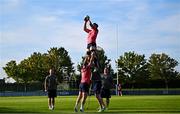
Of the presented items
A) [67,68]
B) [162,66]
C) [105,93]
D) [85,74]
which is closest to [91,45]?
[85,74]

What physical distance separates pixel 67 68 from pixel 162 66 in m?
25.5

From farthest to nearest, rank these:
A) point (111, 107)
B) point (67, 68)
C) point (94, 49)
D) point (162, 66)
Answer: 1. point (162, 66)
2. point (67, 68)
3. point (111, 107)
4. point (94, 49)

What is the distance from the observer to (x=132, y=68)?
11350 cm

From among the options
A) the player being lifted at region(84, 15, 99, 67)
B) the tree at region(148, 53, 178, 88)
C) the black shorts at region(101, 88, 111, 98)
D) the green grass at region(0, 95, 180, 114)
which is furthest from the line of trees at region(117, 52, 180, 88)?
the player being lifted at region(84, 15, 99, 67)

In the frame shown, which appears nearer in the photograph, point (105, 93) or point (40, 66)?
point (105, 93)

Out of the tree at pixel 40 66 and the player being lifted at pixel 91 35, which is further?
the tree at pixel 40 66

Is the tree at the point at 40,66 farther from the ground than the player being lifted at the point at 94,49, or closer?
farther from the ground

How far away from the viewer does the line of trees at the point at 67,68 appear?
106156 mm

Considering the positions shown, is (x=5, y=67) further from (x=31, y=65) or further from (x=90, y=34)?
(x=90, y=34)

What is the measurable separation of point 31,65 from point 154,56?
33661mm

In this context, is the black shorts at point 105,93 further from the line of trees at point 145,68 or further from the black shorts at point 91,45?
the line of trees at point 145,68

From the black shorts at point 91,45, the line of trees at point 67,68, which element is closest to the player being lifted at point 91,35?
the black shorts at point 91,45

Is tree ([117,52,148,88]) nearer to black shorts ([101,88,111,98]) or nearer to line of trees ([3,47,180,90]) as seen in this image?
line of trees ([3,47,180,90])

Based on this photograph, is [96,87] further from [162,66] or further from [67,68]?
[162,66]
